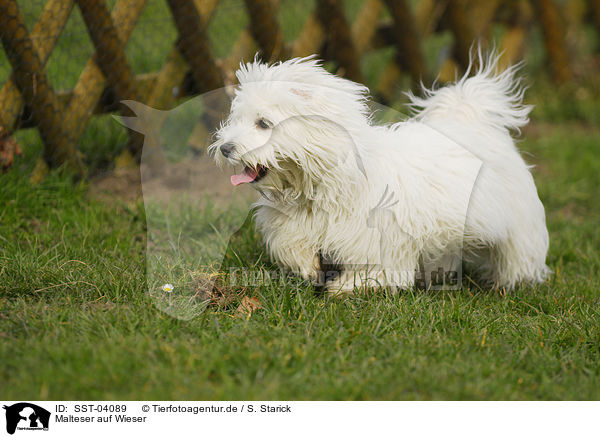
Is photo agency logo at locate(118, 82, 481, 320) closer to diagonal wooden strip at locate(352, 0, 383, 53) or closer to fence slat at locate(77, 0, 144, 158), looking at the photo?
fence slat at locate(77, 0, 144, 158)

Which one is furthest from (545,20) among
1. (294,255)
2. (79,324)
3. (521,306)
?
(79,324)

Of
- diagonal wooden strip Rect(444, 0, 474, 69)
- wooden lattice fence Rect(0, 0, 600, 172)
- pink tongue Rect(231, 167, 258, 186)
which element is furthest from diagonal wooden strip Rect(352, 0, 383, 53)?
pink tongue Rect(231, 167, 258, 186)

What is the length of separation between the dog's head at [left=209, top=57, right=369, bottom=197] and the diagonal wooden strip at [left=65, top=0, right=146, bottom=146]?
1.53m

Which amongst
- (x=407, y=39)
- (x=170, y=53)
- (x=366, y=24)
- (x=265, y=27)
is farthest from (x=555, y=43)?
(x=170, y=53)

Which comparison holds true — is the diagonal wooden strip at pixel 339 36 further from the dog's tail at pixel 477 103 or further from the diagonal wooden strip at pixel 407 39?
the dog's tail at pixel 477 103

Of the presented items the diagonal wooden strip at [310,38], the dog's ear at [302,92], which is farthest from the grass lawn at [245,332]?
the diagonal wooden strip at [310,38]

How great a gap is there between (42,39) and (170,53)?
3.02ft

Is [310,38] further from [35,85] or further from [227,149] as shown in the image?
[227,149]

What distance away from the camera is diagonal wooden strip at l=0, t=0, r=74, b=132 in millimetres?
3707

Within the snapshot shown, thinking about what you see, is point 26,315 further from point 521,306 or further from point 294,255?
point 521,306

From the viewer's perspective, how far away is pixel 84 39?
13.2 ft
